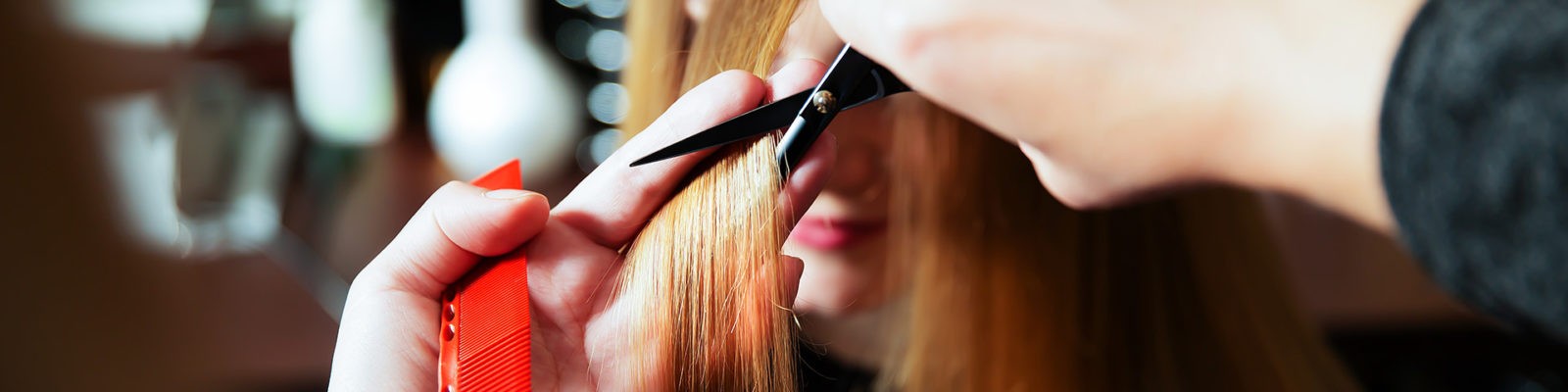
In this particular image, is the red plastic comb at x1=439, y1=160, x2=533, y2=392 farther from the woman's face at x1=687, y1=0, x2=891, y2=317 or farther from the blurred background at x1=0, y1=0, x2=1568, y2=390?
the blurred background at x1=0, y1=0, x2=1568, y2=390

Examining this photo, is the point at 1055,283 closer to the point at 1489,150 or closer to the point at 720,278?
the point at 720,278

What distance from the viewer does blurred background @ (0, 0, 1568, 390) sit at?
133 cm

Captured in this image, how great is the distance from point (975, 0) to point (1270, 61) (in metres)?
0.11

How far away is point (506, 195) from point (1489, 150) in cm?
40

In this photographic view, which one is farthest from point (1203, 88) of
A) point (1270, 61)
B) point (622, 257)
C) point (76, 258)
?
point (76, 258)

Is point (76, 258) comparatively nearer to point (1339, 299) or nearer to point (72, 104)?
point (72, 104)

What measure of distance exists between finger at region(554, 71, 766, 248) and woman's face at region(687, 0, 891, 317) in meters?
0.22

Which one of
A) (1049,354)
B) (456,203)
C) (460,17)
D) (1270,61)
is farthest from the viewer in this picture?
(460,17)

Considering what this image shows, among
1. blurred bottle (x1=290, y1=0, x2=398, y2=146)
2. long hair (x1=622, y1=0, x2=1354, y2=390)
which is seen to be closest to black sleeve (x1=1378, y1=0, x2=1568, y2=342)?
long hair (x1=622, y1=0, x2=1354, y2=390)

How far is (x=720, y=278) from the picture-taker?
495 mm

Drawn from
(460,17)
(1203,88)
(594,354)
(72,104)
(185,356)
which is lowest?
(185,356)

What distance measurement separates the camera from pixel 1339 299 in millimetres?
1356

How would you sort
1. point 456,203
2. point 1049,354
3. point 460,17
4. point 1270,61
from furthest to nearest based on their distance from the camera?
point 460,17 → point 1049,354 → point 456,203 → point 1270,61

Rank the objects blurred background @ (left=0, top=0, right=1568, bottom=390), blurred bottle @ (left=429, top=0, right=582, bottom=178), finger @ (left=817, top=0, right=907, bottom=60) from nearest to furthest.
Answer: finger @ (left=817, top=0, right=907, bottom=60) < blurred bottle @ (left=429, top=0, right=582, bottom=178) < blurred background @ (left=0, top=0, right=1568, bottom=390)
